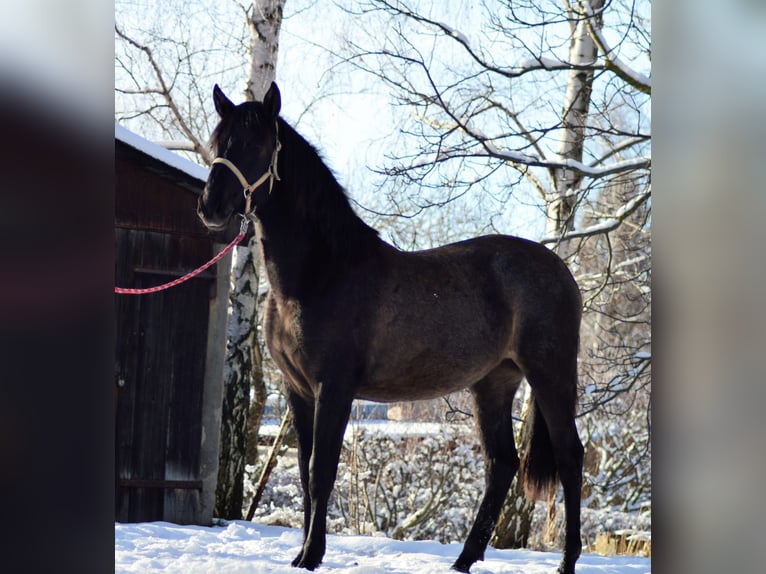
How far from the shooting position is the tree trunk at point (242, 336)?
658 cm

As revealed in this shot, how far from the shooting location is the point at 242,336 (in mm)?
6777

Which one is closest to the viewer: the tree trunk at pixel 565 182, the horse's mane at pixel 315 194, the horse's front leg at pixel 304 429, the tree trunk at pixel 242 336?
the horse's mane at pixel 315 194

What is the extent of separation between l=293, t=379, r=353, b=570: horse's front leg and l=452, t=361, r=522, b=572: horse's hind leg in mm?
815

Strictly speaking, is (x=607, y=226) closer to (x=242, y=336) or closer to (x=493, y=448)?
(x=493, y=448)

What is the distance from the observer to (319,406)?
3498mm

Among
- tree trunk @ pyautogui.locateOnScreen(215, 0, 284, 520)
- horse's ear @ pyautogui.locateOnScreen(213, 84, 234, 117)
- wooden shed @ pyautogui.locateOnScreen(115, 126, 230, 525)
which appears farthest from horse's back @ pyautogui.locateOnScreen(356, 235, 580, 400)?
tree trunk @ pyautogui.locateOnScreen(215, 0, 284, 520)

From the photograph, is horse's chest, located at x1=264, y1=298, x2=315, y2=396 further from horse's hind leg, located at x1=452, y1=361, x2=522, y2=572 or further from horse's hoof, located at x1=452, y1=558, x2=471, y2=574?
horse's hoof, located at x1=452, y1=558, x2=471, y2=574

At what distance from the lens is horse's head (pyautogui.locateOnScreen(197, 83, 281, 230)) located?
3.41 meters

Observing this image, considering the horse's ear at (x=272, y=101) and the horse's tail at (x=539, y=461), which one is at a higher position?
the horse's ear at (x=272, y=101)

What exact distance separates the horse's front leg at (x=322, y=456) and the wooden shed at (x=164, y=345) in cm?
265

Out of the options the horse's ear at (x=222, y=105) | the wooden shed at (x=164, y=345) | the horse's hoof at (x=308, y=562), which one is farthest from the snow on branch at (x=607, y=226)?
the horse's hoof at (x=308, y=562)

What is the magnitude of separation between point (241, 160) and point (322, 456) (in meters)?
1.41

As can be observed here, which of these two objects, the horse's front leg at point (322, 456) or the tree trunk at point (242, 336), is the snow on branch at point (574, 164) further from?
the horse's front leg at point (322, 456)
